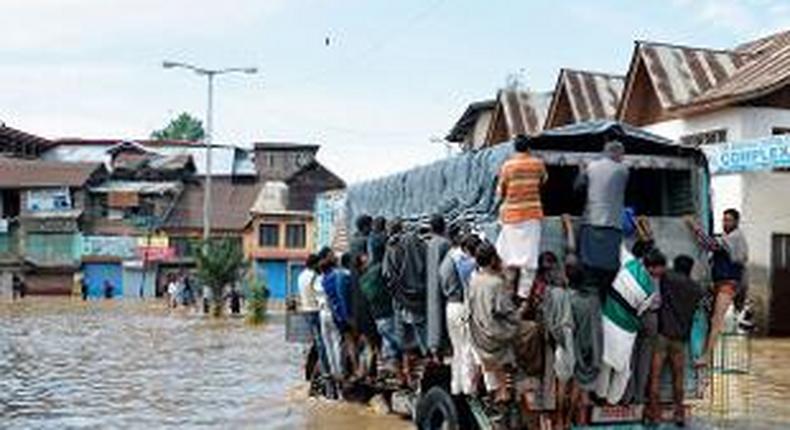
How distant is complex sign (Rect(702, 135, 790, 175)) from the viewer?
66.6 feet

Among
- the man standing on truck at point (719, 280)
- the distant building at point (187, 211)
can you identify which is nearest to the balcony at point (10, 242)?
the distant building at point (187, 211)

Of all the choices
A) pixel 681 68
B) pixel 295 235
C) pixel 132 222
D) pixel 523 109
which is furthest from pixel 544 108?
pixel 132 222

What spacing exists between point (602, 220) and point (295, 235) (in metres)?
59.0

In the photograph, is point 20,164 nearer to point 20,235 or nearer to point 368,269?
point 20,235

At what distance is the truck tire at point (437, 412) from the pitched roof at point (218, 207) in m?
61.0

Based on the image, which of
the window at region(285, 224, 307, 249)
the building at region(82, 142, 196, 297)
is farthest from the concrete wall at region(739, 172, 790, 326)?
the building at region(82, 142, 196, 297)

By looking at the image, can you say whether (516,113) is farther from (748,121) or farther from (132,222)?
(132,222)

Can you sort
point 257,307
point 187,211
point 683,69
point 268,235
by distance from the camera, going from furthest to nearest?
point 187,211
point 268,235
point 257,307
point 683,69

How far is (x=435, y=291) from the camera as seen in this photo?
10.0 m

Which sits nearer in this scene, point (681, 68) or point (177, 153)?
point (681, 68)

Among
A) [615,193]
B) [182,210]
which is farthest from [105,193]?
[615,193]

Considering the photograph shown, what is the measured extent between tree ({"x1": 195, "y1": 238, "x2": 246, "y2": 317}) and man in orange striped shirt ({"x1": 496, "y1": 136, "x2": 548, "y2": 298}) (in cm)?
3301

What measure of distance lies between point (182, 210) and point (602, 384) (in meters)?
65.1

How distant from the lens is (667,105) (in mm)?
26578
